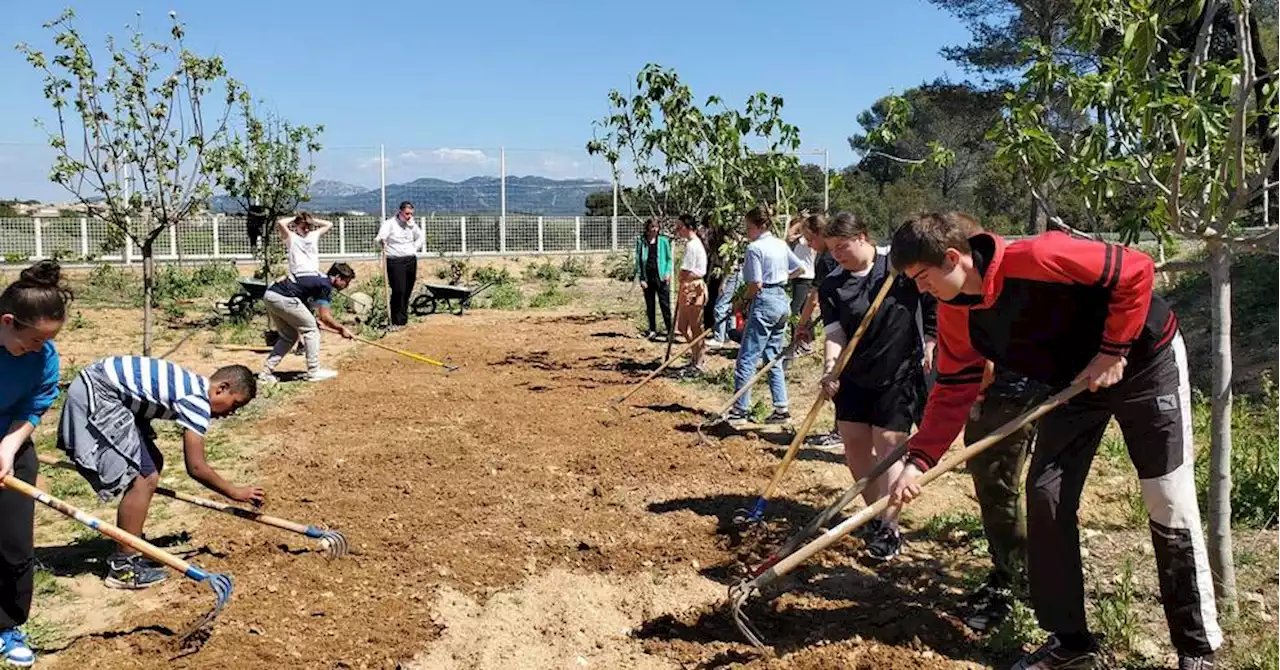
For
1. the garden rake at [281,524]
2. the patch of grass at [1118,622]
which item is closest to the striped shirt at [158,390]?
the garden rake at [281,524]

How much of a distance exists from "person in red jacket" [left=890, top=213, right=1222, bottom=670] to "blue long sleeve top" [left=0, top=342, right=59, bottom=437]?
3.08m

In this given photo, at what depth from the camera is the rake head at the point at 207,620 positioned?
3.57 meters

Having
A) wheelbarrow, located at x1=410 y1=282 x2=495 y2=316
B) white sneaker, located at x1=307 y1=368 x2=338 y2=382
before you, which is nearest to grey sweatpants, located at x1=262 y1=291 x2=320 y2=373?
white sneaker, located at x1=307 y1=368 x2=338 y2=382

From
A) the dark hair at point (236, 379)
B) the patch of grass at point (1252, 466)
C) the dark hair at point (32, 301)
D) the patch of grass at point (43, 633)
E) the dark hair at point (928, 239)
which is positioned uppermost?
the dark hair at point (928, 239)

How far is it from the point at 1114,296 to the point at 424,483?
4110mm

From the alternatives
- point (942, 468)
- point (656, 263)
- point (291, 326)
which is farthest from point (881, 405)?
point (656, 263)

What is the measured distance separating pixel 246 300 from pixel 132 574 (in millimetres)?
9569

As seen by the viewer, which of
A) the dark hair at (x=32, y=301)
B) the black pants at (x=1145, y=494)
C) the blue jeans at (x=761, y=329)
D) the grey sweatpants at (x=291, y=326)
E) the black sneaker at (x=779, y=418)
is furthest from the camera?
the grey sweatpants at (x=291, y=326)

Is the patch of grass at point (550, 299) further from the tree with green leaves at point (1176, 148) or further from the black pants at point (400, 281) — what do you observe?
the tree with green leaves at point (1176, 148)

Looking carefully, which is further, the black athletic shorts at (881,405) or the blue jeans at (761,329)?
the blue jeans at (761,329)

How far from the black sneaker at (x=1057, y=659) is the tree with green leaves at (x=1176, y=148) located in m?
0.74

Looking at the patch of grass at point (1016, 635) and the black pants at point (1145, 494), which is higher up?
the black pants at point (1145, 494)

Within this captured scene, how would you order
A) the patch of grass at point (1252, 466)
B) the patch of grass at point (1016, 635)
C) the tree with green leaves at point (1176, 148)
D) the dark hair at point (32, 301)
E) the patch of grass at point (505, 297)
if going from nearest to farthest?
the tree with green leaves at point (1176, 148) → the dark hair at point (32, 301) → the patch of grass at point (1016, 635) → the patch of grass at point (1252, 466) → the patch of grass at point (505, 297)

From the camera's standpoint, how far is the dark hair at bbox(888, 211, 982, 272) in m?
2.88
